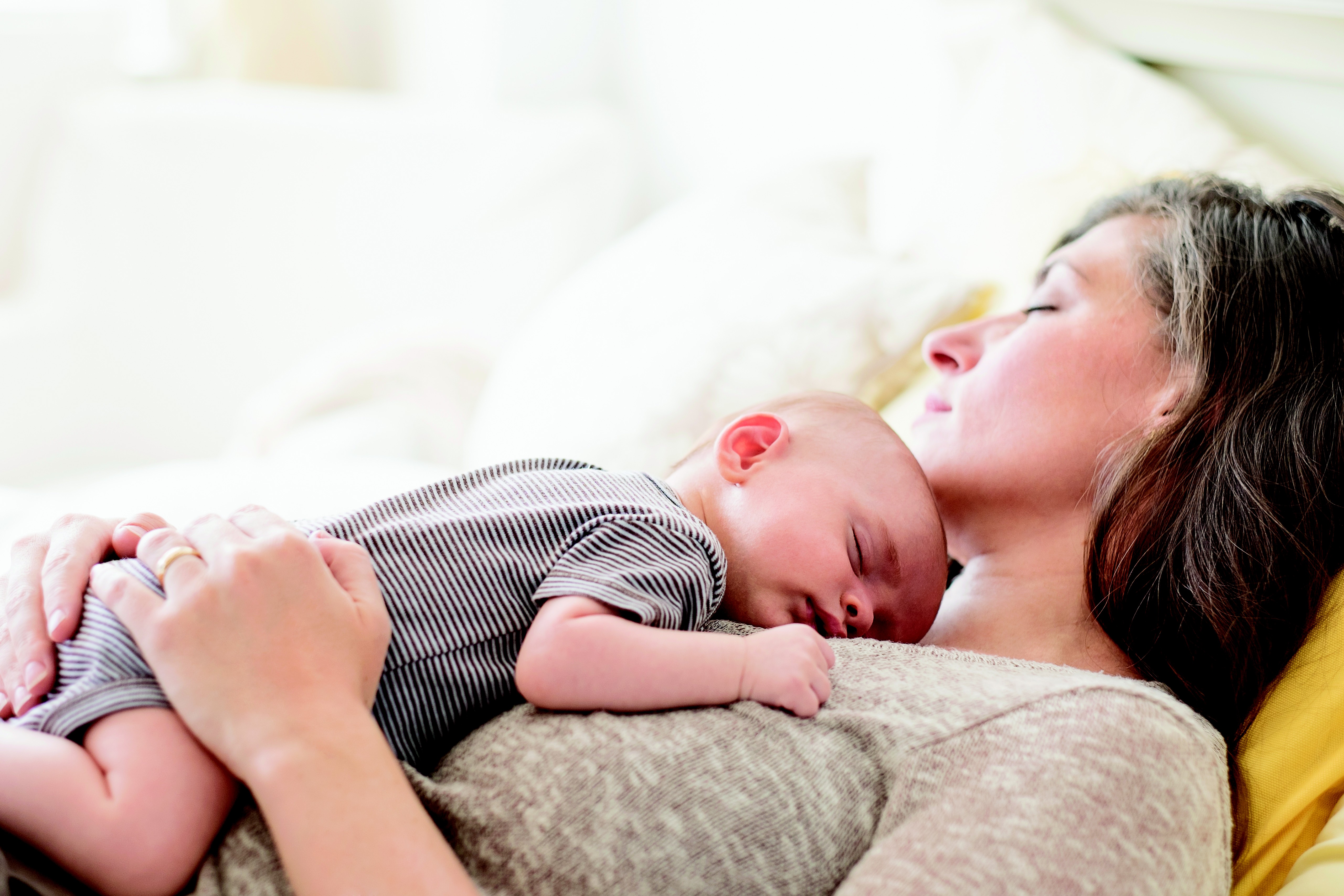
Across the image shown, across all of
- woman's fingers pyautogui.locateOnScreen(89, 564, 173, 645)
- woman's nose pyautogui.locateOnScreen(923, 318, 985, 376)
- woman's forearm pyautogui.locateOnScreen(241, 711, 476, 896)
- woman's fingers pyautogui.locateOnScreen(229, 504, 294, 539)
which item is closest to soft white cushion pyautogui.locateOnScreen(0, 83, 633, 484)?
woman's nose pyautogui.locateOnScreen(923, 318, 985, 376)

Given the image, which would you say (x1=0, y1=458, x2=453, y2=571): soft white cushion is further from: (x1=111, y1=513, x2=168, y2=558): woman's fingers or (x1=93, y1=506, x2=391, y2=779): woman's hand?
→ (x1=93, y1=506, x2=391, y2=779): woman's hand

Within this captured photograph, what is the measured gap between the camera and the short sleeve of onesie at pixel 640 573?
83 cm

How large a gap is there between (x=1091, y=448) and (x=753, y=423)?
13.0 inches

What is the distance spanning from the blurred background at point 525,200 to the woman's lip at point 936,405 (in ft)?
0.45

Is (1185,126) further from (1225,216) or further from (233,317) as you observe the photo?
(233,317)

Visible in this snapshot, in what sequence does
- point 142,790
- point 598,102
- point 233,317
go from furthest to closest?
point 598,102 → point 233,317 → point 142,790

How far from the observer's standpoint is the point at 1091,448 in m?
1.06

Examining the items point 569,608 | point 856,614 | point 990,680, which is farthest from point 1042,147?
point 569,608

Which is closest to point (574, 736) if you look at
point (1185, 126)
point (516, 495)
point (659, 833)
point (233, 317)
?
point (659, 833)

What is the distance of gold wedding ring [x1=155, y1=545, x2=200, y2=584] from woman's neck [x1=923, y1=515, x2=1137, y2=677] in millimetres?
682

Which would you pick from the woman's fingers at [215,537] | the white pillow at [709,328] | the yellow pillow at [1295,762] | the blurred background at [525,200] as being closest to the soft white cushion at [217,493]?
the blurred background at [525,200]

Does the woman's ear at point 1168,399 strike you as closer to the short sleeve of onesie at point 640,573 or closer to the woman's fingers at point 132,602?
the short sleeve of onesie at point 640,573

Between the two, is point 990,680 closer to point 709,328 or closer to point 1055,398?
point 1055,398

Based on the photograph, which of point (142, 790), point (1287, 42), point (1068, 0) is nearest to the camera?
point (142, 790)
